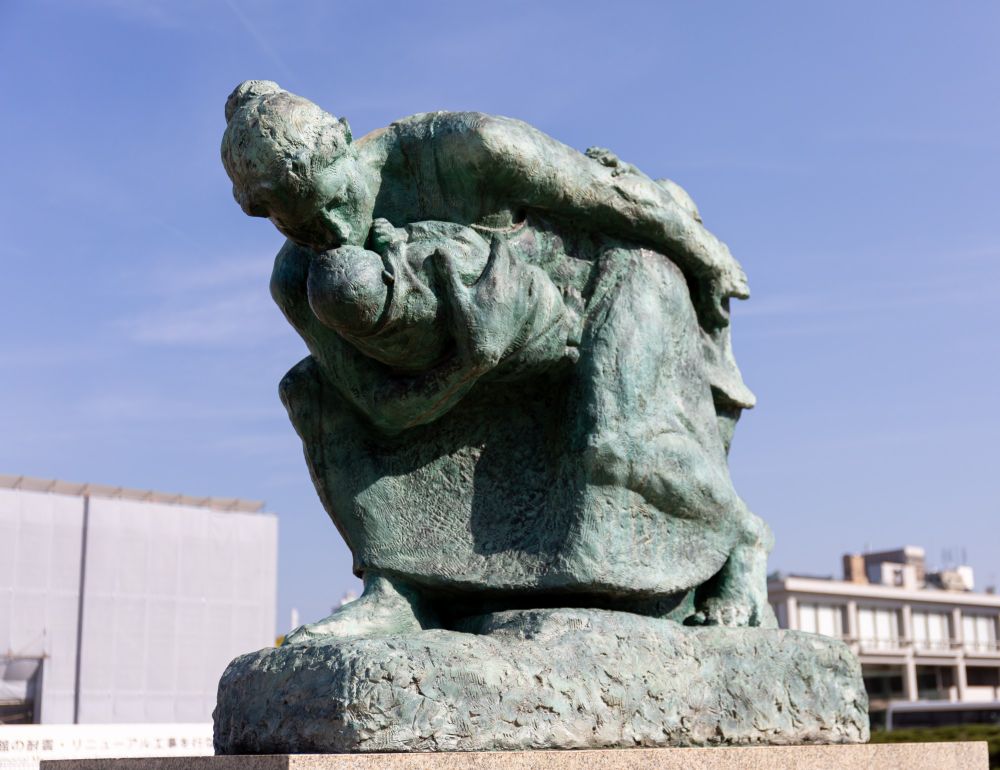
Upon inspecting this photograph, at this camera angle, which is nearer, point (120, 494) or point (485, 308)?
point (485, 308)

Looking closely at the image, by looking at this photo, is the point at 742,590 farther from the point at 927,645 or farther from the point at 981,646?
the point at 981,646

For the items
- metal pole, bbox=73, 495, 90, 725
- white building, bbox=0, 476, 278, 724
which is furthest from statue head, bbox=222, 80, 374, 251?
metal pole, bbox=73, 495, 90, 725

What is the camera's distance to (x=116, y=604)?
22.8 metres

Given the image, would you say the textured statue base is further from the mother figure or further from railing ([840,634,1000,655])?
railing ([840,634,1000,655])

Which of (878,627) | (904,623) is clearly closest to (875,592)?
(878,627)

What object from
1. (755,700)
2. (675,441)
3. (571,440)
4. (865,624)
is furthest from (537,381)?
(865,624)

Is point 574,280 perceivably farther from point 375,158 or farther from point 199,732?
point 199,732

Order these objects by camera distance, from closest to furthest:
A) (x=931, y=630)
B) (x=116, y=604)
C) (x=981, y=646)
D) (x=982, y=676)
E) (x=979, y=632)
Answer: (x=116, y=604)
(x=931, y=630)
(x=981, y=646)
(x=979, y=632)
(x=982, y=676)

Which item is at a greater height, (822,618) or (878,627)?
(822,618)

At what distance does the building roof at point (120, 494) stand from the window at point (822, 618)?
14857 mm

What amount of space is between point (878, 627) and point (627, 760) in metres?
34.2

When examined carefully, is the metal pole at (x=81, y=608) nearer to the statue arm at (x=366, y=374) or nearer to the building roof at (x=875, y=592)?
the building roof at (x=875, y=592)

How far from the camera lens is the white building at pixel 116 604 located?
862 inches

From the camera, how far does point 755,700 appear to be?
3.69 m
